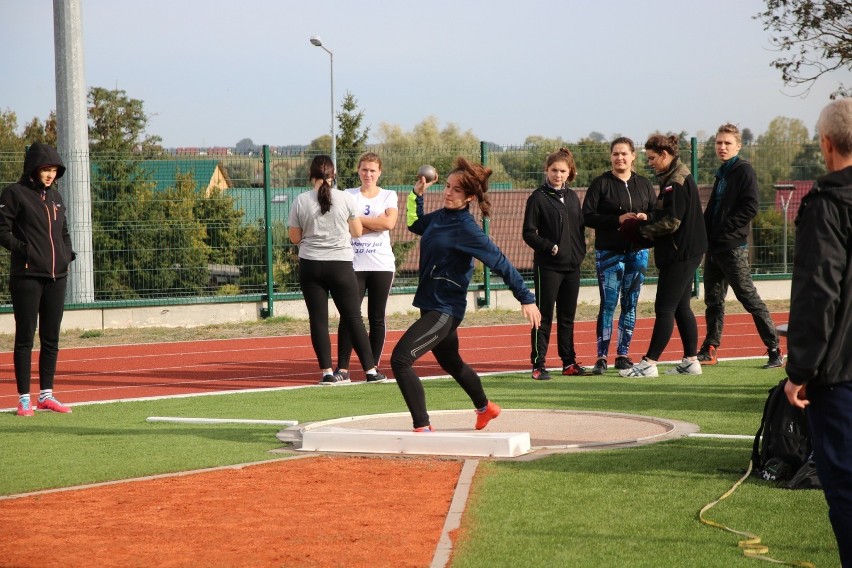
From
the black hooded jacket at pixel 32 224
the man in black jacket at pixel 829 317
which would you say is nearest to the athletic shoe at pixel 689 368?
the black hooded jacket at pixel 32 224

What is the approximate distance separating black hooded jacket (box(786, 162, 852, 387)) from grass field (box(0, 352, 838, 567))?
1.19 meters

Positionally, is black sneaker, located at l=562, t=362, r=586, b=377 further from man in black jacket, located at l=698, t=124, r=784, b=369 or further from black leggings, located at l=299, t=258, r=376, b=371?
black leggings, located at l=299, t=258, r=376, b=371

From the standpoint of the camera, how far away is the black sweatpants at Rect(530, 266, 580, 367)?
39.4 feet

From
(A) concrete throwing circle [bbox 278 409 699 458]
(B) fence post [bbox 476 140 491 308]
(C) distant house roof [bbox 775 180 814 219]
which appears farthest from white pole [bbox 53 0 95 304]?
(C) distant house roof [bbox 775 180 814 219]

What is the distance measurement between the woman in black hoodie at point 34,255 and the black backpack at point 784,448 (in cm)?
638

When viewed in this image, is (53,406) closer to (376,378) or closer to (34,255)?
(34,255)

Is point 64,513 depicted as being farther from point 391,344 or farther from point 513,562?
point 391,344

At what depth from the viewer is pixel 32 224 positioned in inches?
411

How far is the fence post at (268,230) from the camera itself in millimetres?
20078

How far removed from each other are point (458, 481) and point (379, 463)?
0.90 m

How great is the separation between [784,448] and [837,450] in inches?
93.3

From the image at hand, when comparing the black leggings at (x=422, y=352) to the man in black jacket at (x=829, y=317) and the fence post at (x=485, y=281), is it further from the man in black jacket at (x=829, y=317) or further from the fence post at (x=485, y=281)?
the fence post at (x=485, y=281)

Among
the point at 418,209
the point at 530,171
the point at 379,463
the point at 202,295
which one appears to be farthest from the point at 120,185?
the point at 379,463

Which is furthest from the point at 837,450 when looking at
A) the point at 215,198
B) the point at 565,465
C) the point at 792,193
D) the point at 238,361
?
the point at 792,193
